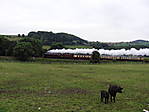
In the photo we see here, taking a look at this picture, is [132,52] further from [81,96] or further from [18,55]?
[81,96]

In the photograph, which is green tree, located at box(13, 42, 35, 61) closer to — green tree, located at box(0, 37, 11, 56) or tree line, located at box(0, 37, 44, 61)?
tree line, located at box(0, 37, 44, 61)

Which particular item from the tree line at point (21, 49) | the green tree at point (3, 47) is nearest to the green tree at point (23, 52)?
the tree line at point (21, 49)

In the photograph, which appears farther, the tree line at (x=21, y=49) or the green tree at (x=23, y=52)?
the tree line at (x=21, y=49)

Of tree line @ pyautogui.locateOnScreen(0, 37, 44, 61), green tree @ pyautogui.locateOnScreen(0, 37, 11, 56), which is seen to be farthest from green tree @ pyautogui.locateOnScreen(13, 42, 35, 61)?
green tree @ pyautogui.locateOnScreen(0, 37, 11, 56)

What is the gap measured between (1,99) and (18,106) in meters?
3.19

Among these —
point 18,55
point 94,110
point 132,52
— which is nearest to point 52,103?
point 94,110

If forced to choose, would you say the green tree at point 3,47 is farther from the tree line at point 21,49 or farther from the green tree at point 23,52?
the green tree at point 23,52

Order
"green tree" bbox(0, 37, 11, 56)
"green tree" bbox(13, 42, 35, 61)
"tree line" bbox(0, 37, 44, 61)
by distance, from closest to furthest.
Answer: "green tree" bbox(13, 42, 35, 61), "tree line" bbox(0, 37, 44, 61), "green tree" bbox(0, 37, 11, 56)

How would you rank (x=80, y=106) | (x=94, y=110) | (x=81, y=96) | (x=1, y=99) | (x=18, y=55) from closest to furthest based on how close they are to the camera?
(x=94, y=110) → (x=80, y=106) → (x=1, y=99) → (x=81, y=96) → (x=18, y=55)

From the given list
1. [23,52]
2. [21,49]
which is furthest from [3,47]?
[23,52]

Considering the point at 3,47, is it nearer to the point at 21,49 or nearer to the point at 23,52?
the point at 21,49

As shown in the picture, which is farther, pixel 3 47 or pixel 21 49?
pixel 3 47

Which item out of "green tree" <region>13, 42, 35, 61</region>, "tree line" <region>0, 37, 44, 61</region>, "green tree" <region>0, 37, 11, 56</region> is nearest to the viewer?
"green tree" <region>13, 42, 35, 61</region>

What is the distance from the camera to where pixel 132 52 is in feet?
397
